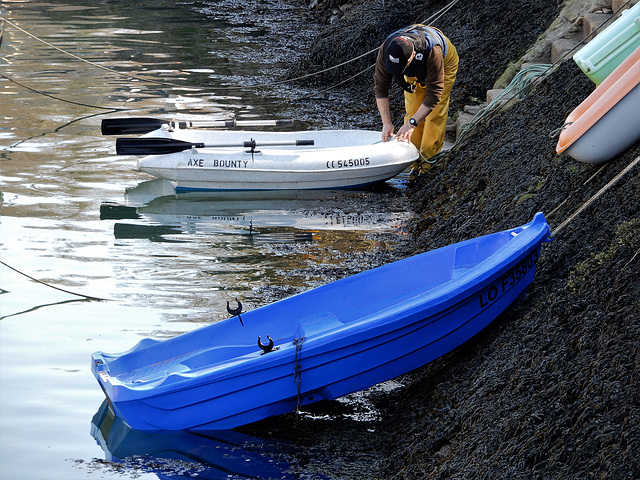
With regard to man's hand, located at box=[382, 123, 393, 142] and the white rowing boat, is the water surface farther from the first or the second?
man's hand, located at box=[382, 123, 393, 142]

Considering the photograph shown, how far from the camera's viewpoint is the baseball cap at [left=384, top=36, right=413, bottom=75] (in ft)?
26.8

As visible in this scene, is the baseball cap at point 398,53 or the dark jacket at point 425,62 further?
the dark jacket at point 425,62

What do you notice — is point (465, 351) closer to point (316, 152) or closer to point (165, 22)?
point (316, 152)

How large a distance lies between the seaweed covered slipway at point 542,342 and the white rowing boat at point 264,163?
0.97m

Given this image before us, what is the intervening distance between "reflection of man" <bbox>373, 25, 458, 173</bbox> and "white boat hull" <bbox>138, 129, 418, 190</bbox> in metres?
0.32

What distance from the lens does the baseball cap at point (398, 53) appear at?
8156 mm

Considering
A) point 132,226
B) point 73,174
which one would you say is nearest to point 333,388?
point 132,226

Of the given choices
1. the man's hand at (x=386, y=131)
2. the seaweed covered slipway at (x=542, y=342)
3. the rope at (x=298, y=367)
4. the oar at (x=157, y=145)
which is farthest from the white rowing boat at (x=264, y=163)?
the rope at (x=298, y=367)

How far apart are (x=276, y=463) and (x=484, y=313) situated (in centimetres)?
153

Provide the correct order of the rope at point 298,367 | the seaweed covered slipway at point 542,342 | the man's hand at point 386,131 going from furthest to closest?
the man's hand at point 386,131 → the rope at point 298,367 → the seaweed covered slipway at point 542,342

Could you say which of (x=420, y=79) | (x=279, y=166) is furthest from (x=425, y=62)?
(x=279, y=166)

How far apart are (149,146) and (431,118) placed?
10.6ft

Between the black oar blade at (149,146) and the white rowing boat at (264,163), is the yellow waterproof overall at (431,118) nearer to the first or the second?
the white rowing boat at (264,163)

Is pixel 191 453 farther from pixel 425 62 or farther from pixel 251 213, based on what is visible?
pixel 425 62
